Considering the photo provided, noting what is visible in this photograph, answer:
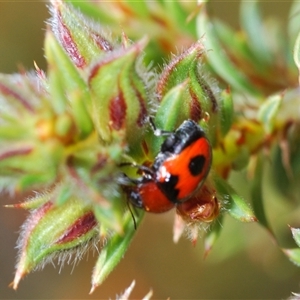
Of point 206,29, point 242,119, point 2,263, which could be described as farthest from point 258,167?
point 2,263

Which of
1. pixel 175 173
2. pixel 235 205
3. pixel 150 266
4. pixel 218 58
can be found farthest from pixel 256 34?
pixel 150 266

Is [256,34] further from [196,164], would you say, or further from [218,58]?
[196,164]

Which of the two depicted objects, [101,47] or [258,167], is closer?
[101,47]

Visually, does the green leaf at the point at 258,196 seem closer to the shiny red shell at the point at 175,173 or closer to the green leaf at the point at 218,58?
the green leaf at the point at 218,58

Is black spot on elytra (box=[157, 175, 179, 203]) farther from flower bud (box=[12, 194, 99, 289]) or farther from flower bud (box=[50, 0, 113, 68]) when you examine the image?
flower bud (box=[50, 0, 113, 68])

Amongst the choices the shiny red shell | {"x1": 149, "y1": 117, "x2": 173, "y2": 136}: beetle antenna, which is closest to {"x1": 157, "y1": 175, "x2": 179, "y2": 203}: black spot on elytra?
the shiny red shell

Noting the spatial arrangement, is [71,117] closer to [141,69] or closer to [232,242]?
[141,69]
